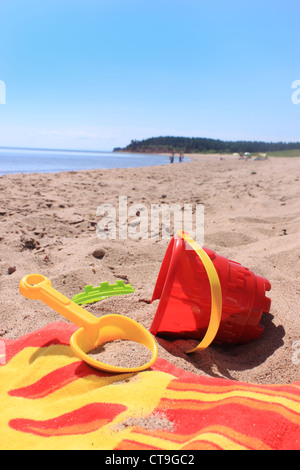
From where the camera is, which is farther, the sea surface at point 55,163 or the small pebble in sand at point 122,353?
the sea surface at point 55,163

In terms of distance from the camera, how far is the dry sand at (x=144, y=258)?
135cm

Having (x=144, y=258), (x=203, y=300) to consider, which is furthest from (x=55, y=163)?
(x=203, y=300)

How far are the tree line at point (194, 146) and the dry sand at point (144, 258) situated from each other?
39672 mm

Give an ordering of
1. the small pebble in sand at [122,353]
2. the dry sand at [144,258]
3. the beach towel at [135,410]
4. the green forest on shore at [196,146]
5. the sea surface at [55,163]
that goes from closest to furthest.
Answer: the beach towel at [135,410] < the small pebble in sand at [122,353] < the dry sand at [144,258] < the sea surface at [55,163] < the green forest on shore at [196,146]

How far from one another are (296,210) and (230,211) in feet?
2.09

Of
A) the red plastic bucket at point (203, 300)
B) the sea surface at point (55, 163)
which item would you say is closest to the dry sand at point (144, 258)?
the red plastic bucket at point (203, 300)

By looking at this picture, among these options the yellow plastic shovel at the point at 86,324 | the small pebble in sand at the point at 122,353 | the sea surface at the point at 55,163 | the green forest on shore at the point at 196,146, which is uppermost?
the green forest on shore at the point at 196,146

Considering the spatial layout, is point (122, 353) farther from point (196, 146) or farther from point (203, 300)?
point (196, 146)

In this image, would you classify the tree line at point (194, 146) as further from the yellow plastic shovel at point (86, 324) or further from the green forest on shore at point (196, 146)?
the yellow plastic shovel at point (86, 324)

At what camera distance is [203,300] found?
1.37 meters

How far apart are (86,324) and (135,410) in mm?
390

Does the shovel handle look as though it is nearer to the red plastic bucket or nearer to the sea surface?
the red plastic bucket

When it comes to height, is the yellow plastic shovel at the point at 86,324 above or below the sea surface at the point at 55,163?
below
